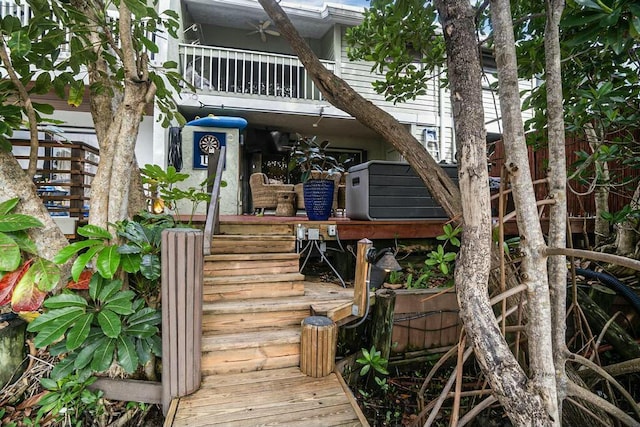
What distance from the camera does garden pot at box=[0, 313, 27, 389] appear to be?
2199mm

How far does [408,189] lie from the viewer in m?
3.91

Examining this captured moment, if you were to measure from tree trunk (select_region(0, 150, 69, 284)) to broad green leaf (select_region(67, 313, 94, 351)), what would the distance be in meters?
0.44

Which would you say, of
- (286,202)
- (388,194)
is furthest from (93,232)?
(286,202)

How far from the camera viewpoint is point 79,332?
1.77 meters

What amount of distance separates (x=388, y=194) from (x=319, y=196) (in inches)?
33.4

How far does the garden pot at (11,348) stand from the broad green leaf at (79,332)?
96 centimetres

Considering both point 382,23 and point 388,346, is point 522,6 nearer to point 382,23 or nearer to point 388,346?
point 382,23

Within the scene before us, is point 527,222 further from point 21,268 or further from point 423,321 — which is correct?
point 21,268

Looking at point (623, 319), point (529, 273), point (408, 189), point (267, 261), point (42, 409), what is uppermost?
point (408, 189)

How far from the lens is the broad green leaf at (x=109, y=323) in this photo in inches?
70.4

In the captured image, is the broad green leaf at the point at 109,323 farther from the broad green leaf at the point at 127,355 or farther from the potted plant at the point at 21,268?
the potted plant at the point at 21,268

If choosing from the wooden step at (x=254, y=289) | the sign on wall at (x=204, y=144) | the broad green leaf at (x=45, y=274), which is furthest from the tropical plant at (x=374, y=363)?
the sign on wall at (x=204, y=144)

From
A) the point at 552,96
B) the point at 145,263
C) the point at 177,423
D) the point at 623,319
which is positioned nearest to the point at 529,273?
the point at 552,96

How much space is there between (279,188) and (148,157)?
3.30 m
